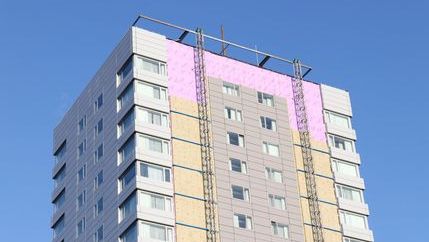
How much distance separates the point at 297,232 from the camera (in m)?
117

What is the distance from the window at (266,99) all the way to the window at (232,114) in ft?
14.9

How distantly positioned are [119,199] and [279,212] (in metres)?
19.5

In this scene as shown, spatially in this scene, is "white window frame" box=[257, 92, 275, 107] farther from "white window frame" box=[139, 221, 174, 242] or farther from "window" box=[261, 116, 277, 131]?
"white window frame" box=[139, 221, 174, 242]

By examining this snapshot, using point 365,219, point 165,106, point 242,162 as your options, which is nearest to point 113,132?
point 165,106

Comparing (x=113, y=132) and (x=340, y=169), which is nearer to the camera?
(x=113, y=132)

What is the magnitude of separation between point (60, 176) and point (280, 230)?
111 ft

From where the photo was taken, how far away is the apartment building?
111 meters

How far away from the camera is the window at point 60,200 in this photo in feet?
425

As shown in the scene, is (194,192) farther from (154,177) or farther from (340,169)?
(340,169)

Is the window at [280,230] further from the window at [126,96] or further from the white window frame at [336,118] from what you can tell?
the window at [126,96]

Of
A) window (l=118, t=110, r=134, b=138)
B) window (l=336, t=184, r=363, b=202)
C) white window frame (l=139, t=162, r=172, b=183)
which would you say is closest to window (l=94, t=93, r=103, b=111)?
window (l=118, t=110, r=134, b=138)

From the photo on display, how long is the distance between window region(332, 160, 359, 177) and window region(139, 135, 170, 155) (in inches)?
977

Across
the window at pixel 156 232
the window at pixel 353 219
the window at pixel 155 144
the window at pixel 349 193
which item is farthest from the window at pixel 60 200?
the window at pixel 353 219

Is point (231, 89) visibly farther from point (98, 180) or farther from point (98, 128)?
point (98, 180)
